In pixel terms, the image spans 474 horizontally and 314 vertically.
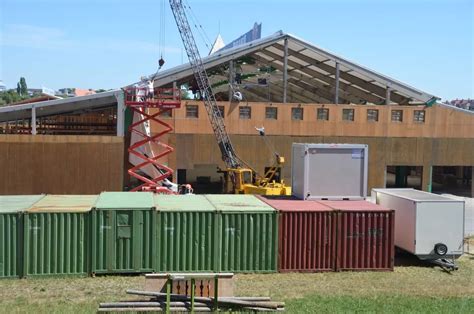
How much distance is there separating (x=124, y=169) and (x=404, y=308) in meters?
28.2

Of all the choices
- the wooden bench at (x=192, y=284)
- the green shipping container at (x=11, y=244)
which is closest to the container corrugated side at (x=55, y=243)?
the green shipping container at (x=11, y=244)

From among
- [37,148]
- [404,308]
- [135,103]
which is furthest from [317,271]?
[37,148]

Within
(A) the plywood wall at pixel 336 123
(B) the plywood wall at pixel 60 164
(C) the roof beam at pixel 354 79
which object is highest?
(C) the roof beam at pixel 354 79

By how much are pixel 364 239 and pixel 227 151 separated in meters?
21.4

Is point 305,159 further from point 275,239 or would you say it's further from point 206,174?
point 206,174

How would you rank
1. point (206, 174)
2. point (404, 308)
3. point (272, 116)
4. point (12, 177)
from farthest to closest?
point (206, 174)
point (272, 116)
point (12, 177)
point (404, 308)

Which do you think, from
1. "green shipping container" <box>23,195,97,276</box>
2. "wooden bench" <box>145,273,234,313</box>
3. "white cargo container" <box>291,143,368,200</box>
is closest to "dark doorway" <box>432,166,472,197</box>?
"white cargo container" <box>291,143,368,200</box>

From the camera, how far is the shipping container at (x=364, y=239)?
19531 millimetres

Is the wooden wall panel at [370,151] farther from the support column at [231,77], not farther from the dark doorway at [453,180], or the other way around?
the dark doorway at [453,180]

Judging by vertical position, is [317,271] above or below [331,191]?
→ below

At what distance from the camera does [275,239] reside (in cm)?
1898

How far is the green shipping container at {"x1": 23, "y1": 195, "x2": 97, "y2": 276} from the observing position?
17.5m

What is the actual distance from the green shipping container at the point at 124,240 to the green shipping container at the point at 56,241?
439mm

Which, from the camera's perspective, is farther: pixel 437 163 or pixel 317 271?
pixel 437 163
